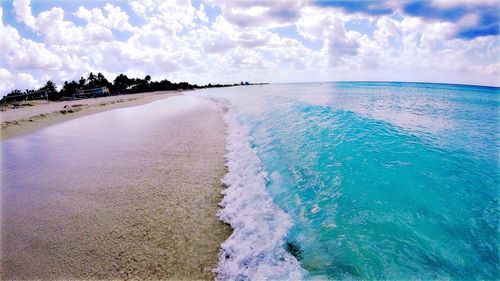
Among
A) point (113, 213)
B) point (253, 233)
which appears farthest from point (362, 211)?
point (113, 213)

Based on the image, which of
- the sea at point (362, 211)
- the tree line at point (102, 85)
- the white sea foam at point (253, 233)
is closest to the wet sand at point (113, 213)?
the white sea foam at point (253, 233)

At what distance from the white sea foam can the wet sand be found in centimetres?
31

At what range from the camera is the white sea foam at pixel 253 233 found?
4.46 metres

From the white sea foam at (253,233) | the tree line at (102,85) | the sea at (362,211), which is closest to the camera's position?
the white sea foam at (253,233)

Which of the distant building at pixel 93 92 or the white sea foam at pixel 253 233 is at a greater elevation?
the distant building at pixel 93 92

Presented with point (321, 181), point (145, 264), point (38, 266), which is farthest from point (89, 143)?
point (321, 181)

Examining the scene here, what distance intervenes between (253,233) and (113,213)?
3770 millimetres

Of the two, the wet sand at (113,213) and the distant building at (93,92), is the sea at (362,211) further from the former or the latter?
the distant building at (93,92)

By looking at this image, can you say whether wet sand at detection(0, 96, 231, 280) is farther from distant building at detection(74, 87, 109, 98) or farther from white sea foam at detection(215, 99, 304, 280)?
distant building at detection(74, 87, 109, 98)

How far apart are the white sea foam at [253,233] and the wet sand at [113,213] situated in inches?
12.4

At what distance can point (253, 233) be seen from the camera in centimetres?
553

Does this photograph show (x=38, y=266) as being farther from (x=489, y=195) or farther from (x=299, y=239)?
(x=489, y=195)

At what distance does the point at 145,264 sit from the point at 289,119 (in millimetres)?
16436

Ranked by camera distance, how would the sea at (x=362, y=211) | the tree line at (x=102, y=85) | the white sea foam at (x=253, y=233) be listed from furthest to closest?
1. the tree line at (x=102, y=85)
2. the sea at (x=362, y=211)
3. the white sea foam at (x=253, y=233)
